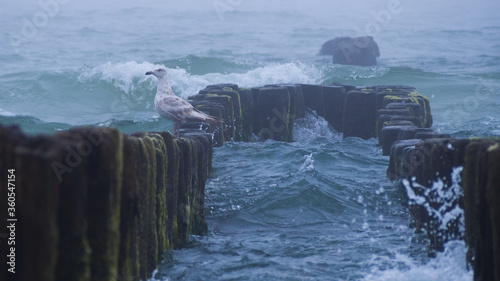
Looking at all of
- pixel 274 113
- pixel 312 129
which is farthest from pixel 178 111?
pixel 312 129

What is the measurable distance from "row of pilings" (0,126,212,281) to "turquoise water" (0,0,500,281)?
120 cm

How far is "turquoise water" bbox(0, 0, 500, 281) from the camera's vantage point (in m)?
5.41

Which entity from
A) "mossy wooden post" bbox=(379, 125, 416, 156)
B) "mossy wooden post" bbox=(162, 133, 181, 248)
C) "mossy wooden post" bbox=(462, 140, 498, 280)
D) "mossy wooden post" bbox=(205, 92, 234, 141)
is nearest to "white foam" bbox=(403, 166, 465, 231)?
"mossy wooden post" bbox=(462, 140, 498, 280)

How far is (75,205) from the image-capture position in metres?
2.99

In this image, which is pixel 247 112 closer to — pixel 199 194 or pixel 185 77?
pixel 199 194

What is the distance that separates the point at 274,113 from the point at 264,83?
11793 millimetres

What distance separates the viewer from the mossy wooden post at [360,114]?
10.8m

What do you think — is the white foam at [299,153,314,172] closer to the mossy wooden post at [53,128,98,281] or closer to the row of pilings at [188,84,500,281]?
the row of pilings at [188,84,500,281]

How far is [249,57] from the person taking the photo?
3366 cm

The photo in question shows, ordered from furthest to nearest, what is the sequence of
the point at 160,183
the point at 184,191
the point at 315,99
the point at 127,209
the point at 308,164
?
the point at 315,99 → the point at 308,164 → the point at 184,191 → the point at 160,183 → the point at 127,209

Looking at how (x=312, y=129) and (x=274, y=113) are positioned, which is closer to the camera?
(x=274, y=113)

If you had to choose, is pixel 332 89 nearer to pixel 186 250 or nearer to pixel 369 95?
pixel 369 95

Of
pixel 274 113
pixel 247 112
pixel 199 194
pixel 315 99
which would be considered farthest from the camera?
pixel 315 99

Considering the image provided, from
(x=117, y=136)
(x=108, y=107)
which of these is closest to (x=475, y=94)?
(x=108, y=107)
